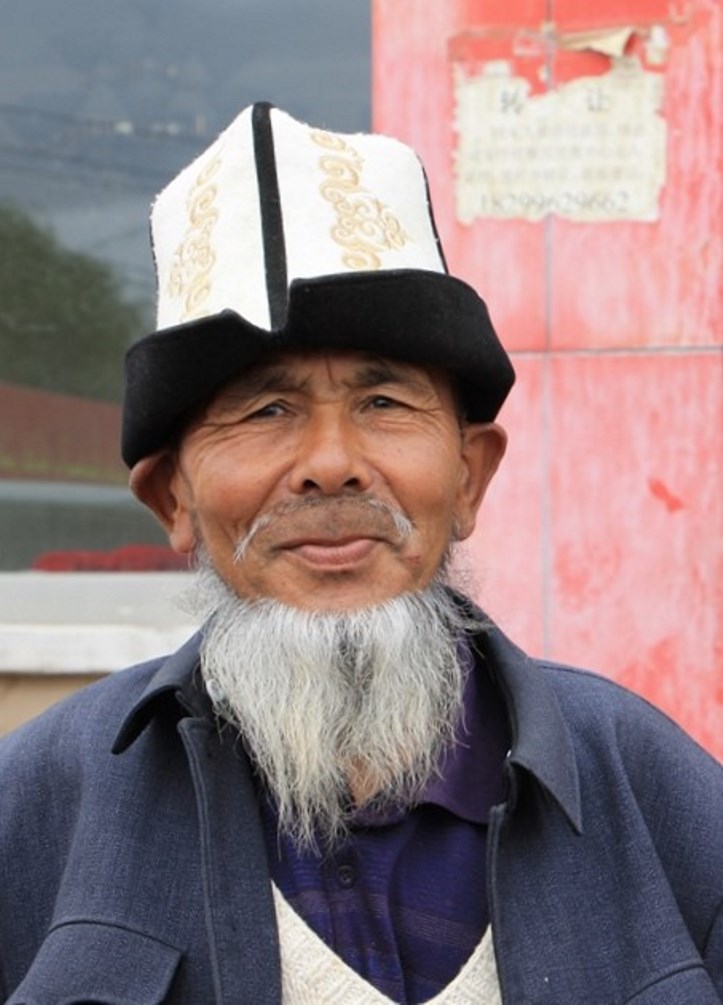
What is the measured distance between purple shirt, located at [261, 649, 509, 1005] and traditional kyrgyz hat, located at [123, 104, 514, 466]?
56cm

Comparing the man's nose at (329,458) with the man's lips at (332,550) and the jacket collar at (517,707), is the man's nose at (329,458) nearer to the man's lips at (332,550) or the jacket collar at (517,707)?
the man's lips at (332,550)

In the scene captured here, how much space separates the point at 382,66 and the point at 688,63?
82 centimetres

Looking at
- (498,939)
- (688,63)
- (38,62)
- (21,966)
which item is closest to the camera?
(498,939)

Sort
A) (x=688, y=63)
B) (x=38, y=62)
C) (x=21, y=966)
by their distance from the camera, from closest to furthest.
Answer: (x=21, y=966)
(x=688, y=63)
(x=38, y=62)

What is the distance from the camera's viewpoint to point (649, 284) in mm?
4758

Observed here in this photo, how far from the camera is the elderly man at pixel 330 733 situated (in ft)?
7.20

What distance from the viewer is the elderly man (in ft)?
7.20

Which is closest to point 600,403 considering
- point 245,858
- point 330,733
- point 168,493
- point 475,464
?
point 475,464

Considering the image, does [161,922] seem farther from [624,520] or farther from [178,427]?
[624,520]

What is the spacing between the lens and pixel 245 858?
2.23m

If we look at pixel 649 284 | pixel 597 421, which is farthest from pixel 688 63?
pixel 597 421

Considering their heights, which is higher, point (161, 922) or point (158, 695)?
point (158, 695)

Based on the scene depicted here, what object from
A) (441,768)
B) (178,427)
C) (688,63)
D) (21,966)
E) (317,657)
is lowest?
(21,966)

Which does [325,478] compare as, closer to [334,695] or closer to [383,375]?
[383,375]
